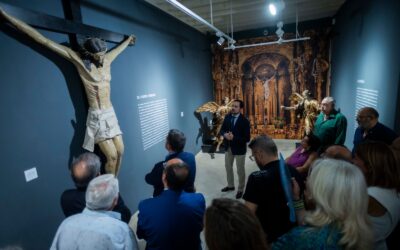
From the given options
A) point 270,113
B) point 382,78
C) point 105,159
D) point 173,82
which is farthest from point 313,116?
point 105,159

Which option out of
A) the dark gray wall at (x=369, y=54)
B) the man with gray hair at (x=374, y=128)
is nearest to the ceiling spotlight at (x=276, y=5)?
the dark gray wall at (x=369, y=54)

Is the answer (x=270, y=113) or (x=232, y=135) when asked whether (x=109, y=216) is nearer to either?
(x=232, y=135)

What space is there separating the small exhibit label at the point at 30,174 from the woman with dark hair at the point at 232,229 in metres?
1.91

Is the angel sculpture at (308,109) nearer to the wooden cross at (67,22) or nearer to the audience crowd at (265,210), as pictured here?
the audience crowd at (265,210)

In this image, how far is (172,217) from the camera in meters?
1.47

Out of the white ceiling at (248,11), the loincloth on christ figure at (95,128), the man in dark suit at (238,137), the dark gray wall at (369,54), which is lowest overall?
the man in dark suit at (238,137)

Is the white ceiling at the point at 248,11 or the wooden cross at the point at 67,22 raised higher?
the white ceiling at the point at 248,11

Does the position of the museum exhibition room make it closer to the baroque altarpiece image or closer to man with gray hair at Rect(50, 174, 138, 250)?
man with gray hair at Rect(50, 174, 138, 250)

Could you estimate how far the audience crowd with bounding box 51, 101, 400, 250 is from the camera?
3.11 ft

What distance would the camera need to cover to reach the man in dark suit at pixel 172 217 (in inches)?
58.3

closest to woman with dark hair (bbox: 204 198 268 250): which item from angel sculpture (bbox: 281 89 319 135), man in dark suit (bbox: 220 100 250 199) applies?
man in dark suit (bbox: 220 100 250 199)

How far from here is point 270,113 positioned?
7242 mm

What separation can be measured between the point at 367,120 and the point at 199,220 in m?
2.35

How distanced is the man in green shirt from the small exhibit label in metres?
3.56
